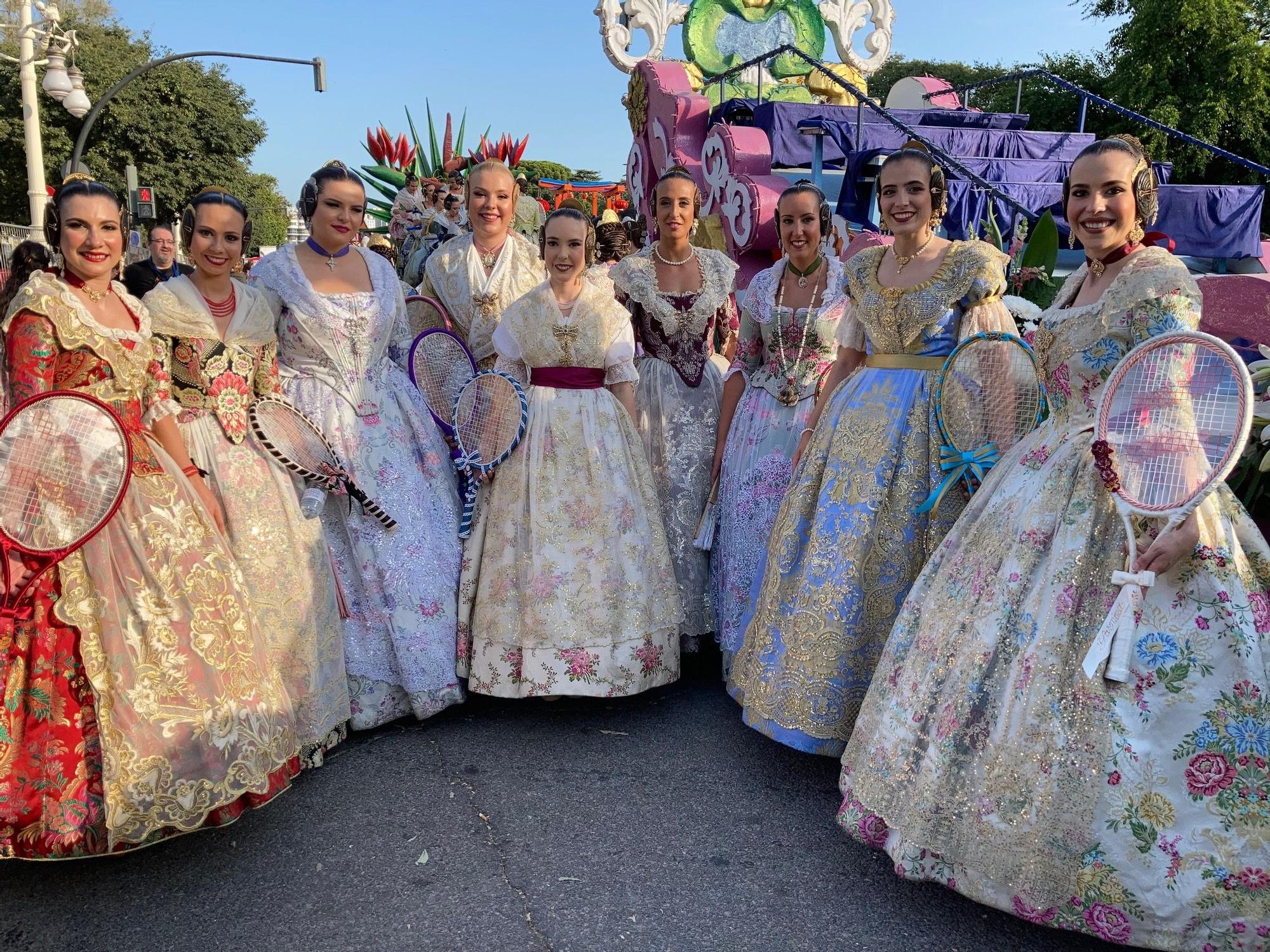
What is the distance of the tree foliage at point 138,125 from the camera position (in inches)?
1077

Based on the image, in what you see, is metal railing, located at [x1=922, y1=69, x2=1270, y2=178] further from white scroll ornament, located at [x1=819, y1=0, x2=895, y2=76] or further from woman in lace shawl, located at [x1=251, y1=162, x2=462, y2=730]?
woman in lace shawl, located at [x1=251, y1=162, x2=462, y2=730]

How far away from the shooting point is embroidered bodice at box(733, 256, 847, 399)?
12.7ft

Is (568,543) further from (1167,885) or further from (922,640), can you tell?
(1167,885)

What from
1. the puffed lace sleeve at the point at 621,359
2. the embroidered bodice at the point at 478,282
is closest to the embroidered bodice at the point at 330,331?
the embroidered bodice at the point at 478,282

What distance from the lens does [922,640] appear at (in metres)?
2.58

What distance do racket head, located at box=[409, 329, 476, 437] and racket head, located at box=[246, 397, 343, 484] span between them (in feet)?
1.88

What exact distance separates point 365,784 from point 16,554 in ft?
4.34

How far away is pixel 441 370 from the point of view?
4.07 meters

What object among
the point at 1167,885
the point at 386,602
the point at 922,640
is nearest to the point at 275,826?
the point at 386,602

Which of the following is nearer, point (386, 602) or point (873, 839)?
point (873, 839)

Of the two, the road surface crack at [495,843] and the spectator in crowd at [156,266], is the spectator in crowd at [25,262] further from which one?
the spectator in crowd at [156,266]

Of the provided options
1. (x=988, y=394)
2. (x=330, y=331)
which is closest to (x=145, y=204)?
(x=330, y=331)

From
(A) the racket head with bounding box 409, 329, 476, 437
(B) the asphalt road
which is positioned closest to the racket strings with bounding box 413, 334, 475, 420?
(A) the racket head with bounding box 409, 329, 476, 437

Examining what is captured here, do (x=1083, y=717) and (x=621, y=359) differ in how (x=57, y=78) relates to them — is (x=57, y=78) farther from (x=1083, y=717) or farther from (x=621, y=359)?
(x=1083, y=717)
